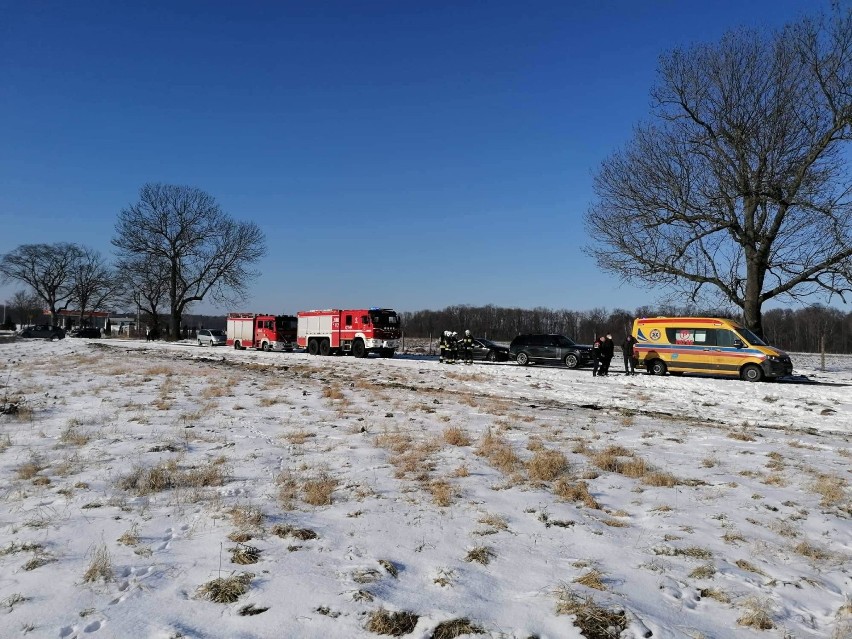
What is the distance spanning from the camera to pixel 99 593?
366cm

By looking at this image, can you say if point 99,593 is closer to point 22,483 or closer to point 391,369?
point 22,483

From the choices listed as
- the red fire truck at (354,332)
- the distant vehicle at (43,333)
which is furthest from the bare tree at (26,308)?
the red fire truck at (354,332)

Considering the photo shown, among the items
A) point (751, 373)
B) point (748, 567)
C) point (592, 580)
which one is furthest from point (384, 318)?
point (592, 580)

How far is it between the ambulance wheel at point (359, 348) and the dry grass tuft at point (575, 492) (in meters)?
26.9

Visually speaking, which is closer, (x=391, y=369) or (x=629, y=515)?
(x=629, y=515)

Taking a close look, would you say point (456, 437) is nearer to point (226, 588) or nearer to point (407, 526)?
point (407, 526)

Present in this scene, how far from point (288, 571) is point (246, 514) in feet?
3.87

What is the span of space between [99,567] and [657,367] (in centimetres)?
2308

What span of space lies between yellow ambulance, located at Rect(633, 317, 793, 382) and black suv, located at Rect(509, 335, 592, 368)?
2858mm

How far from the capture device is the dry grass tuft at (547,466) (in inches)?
268

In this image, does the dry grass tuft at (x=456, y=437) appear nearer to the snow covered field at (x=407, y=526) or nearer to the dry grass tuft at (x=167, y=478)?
the snow covered field at (x=407, y=526)

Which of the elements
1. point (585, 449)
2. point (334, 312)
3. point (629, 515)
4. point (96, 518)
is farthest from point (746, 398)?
point (334, 312)

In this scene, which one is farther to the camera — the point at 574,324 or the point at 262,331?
the point at 574,324

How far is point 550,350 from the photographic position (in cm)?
2730
